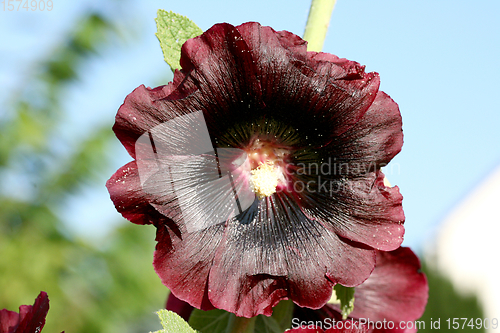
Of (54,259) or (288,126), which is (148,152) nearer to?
(288,126)

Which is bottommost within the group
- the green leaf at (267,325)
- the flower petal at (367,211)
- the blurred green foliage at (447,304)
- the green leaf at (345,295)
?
the blurred green foliage at (447,304)

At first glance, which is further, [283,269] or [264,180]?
[264,180]

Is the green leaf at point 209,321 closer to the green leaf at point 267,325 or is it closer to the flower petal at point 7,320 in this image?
the green leaf at point 267,325

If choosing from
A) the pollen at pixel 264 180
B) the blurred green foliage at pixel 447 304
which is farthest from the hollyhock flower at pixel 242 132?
the blurred green foliage at pixel 447 304

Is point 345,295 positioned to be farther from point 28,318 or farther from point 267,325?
point 28,318

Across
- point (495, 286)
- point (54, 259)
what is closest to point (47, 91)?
point (54, 259)

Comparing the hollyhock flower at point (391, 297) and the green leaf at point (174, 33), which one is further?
the hollyhock flower at point (391, 297)

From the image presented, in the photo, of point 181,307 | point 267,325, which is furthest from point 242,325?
point 181,307
